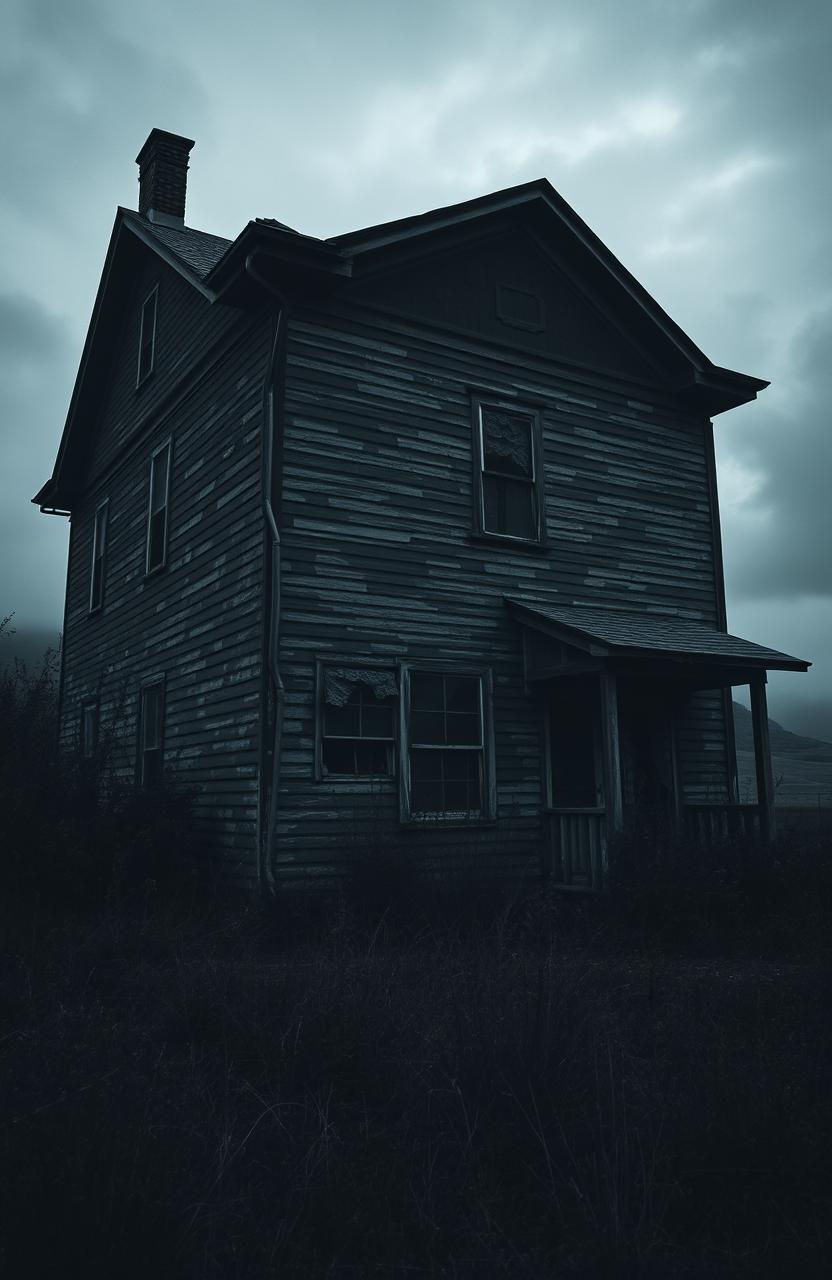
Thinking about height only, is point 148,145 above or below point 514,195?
above

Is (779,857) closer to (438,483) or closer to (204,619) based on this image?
(438,483)

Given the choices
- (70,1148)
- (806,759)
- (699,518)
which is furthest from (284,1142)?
(806,759)

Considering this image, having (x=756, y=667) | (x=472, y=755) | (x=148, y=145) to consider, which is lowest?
(x=472, y=755)

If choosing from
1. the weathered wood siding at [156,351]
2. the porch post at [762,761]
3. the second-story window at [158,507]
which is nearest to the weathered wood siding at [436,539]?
the porch post at [762,761]

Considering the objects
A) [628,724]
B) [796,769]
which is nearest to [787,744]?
[796,769]

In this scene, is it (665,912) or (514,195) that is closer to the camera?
(665,912)

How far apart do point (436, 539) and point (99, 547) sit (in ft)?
27.8

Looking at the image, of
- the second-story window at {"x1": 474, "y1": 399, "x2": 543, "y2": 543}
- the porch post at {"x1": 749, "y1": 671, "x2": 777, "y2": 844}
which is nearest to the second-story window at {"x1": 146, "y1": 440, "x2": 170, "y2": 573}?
the second-story window at {"x1": 474, "y1": 399, "x2": 543, "y2": 543}

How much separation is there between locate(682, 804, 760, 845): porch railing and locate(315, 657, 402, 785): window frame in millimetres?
3549

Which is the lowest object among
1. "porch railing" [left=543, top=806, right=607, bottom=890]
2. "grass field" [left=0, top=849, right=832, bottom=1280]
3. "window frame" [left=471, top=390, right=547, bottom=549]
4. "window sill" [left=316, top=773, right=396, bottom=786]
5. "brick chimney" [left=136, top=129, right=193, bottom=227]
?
"grass field" [left=0, top=849, right=832, bottom=1280]

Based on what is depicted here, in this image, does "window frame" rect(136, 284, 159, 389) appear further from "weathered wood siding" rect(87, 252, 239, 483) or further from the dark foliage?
the dark foliage

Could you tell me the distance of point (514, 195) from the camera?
1283cm

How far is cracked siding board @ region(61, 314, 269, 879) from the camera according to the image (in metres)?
Result: 10.5

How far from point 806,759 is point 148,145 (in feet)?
157
